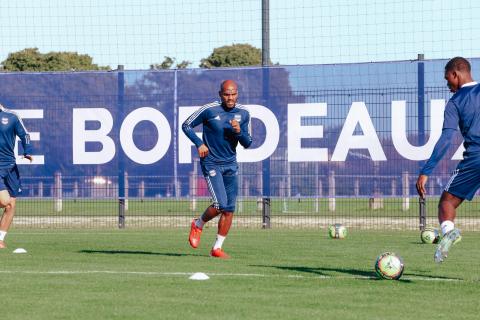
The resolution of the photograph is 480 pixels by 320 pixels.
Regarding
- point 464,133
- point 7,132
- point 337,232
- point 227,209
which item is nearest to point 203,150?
point 227,209

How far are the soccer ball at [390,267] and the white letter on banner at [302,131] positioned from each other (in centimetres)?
1222

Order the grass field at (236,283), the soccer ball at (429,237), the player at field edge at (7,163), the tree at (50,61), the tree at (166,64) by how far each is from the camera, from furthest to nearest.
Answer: the tree at (50,61)
the tree at (166,64)
the soccer ball at (429,237)
the player at field edge at (7,163)
the grass field at (236,283)

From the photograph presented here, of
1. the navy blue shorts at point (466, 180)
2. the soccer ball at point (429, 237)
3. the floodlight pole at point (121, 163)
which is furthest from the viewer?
the floodlight pole at point (121, 163)

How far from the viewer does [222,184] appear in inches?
588

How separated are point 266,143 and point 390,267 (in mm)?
12583

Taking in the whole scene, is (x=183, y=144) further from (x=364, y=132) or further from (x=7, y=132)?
(x=7, y=132)

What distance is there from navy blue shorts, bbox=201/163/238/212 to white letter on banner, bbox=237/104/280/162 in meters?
8.42

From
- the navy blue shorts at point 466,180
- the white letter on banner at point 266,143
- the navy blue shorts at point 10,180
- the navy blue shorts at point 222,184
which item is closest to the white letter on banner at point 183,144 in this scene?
the white letter on banner at point 266,143

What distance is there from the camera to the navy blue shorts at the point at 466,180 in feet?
A: 35.9

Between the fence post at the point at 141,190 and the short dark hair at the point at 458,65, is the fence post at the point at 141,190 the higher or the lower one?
the lower one

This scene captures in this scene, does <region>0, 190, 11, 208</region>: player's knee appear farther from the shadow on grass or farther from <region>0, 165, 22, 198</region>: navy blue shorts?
the shadow on grass

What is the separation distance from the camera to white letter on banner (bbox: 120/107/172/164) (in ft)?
79.0

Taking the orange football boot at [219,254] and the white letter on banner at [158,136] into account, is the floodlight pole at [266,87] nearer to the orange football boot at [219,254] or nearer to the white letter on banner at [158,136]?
the white letter on banner at [158,136]

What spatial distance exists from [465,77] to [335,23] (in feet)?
41.8
